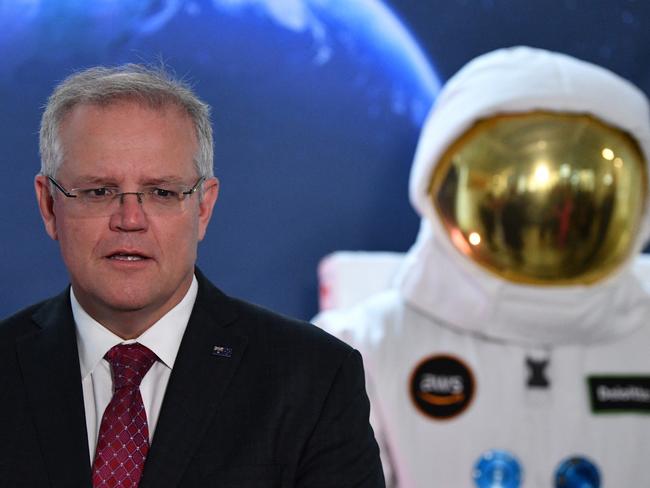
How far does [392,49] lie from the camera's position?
2.72 metres

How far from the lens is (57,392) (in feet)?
3.25

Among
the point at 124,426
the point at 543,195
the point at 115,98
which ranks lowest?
the point at 124,426

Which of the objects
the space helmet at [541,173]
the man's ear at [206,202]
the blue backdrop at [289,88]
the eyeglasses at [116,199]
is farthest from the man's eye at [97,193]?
the blue backdrop at [289,88]

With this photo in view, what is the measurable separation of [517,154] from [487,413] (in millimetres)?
465

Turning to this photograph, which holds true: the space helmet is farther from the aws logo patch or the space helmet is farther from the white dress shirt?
the white dress shirt

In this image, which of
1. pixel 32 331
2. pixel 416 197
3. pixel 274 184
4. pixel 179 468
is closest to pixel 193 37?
pixel 274 184

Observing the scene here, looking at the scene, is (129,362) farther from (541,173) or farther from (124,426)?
(541,173)

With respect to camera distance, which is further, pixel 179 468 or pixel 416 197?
pixel 416 197

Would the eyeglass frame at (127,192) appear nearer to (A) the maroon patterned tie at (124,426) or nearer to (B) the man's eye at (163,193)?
(B) the man's eye at (163,193)

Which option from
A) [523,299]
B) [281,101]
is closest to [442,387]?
[523,299]

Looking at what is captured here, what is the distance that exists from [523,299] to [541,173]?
0.23m

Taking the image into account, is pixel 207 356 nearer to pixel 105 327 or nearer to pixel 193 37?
pixel 105 327

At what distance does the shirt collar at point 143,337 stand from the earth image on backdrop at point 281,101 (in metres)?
1.60

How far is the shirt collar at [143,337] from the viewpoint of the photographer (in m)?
1.03
